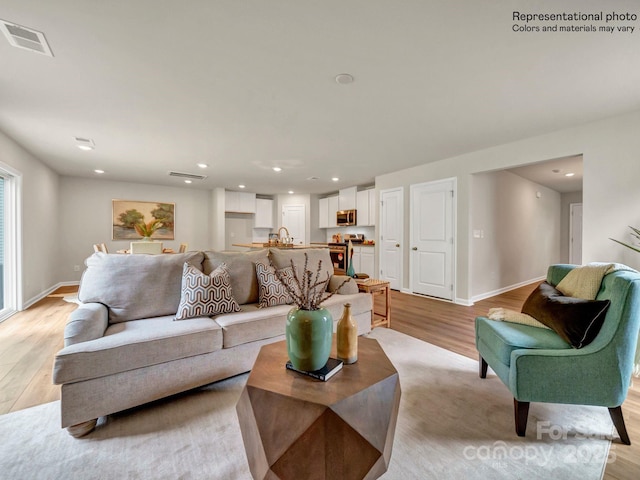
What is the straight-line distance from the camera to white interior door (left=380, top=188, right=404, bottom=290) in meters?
5.35

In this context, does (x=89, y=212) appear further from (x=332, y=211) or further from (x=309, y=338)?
(x=309, y=338)

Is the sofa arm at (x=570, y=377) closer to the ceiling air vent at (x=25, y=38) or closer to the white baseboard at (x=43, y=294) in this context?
the ceiling air vent at (x=25, y=38)

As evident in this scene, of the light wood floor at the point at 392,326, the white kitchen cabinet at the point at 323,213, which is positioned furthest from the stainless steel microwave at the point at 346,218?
the light wood floor at the point at 392,326

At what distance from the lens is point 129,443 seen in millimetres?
1461

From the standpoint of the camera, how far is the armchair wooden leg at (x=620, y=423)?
4.75 feet

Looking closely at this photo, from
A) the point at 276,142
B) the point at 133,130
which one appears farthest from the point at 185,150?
the point at 276,142

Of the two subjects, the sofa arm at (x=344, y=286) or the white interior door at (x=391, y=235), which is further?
the white interior door at (x=391, y=235)

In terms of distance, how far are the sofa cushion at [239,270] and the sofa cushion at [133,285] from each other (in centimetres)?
27

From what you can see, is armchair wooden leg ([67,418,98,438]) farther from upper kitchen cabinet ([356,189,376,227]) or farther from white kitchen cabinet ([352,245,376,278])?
upper kitchen cabinet ([356,189,376,227])

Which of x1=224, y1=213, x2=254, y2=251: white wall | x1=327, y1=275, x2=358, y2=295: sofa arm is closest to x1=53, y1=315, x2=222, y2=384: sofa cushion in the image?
x1=327, y1=275, x2=358, y2=295: sofa arm

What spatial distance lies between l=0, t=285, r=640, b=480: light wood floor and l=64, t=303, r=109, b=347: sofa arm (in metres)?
0.66

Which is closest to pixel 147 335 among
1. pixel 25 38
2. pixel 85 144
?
pixel 25 38

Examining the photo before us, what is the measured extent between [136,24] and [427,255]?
184 inches

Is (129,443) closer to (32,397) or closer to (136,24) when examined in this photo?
(32,397)
